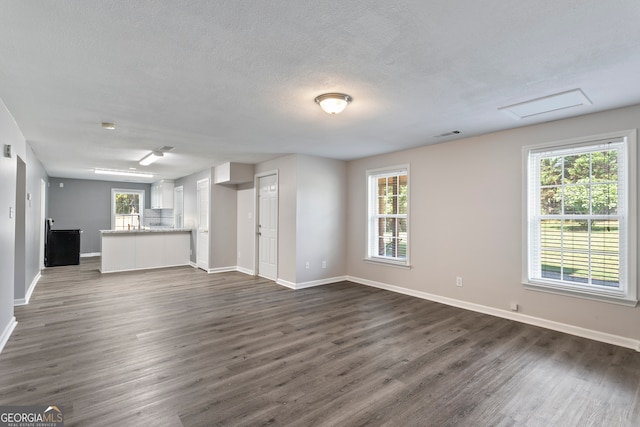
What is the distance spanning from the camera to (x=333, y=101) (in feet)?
→ 9.67

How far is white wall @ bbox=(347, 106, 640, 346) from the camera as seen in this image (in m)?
3.42

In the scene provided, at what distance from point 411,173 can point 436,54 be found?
3138mm

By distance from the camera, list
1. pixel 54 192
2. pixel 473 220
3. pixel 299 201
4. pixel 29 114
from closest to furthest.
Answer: pixel 29 114
pixel 473 220
pixel 299 201
pixel 54 192

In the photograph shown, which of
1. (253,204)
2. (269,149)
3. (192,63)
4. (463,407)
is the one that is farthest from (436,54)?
(253,204)

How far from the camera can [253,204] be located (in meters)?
6.91

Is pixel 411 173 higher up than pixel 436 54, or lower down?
lower down

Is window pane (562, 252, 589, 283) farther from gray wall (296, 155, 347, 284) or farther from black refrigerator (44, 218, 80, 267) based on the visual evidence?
black refrigerator (44, 218, 80, 267)

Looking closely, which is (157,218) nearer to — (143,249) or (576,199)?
(143,249)

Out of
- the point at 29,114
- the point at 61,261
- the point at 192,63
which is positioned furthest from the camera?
the point at 61,261

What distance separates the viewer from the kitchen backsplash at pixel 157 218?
9938 millimetres

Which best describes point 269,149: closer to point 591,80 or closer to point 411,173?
point 411,173

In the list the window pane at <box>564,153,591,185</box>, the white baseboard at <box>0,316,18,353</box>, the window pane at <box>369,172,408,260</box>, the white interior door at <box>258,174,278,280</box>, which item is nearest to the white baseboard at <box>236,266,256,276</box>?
the white interior door at <box>258,174,278,280</box>

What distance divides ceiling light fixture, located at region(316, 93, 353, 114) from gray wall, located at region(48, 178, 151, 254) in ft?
32.6

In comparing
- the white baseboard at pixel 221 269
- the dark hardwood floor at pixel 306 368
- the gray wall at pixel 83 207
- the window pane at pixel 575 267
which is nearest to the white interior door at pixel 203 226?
the white baseboard at pixel 221 269
